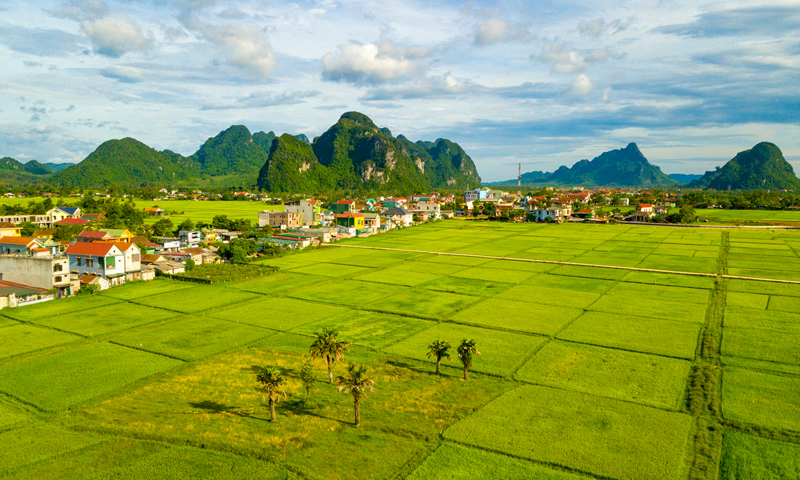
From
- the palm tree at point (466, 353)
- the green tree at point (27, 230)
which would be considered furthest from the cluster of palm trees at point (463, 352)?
the green tree at point (27, 230)

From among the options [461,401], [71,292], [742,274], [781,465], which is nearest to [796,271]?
[742,274]

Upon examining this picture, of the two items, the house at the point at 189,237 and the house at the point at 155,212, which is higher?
the house at the point at 155,212

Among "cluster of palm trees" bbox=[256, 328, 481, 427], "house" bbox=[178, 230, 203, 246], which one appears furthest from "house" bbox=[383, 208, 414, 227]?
"cluster of palm trees" bbox=[256, 328, 481, 427]

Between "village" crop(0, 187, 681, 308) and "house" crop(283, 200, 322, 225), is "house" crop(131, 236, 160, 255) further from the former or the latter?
"house" crop(283, 200, 322, 225)

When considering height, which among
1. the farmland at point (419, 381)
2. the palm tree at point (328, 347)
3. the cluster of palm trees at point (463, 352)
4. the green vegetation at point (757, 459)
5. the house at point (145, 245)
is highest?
the house at point (145, 245)

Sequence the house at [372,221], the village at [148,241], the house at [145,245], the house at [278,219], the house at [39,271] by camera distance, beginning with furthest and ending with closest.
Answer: the house at [278,219] → the house at [372,221] → the house at [145,245] → the village at [148,241] → the house at [39,271]

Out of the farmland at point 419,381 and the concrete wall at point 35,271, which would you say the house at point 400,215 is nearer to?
the farmland at point 419,381

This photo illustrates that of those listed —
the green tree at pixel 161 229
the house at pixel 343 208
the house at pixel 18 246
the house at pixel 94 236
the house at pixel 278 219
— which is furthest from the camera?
the house at pixel 343 208

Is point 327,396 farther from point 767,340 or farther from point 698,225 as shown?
point 698,225
